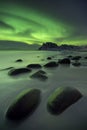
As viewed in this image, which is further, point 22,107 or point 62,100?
point 62,100

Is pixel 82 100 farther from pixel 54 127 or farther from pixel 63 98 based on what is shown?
pixel 54 127

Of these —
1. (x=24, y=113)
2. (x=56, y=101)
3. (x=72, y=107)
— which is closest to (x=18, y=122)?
(x=24, y=113)

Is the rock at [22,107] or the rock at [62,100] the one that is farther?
the rock at [62,100]

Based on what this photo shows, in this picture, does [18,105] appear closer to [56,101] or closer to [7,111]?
[7,111]

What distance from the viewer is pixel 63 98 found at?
6.50 m

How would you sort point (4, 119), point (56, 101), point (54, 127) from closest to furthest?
point (54, 127), point (4, 119), point (56, 101)

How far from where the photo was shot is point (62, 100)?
250 inches

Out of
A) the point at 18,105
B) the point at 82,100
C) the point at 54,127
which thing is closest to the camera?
the point at 54,127

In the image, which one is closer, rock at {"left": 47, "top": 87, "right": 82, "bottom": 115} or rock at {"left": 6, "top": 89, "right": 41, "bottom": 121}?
rock at {"left": 6, "top": 89, "right": 41, "bottom": 121}

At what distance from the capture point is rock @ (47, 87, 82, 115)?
19.8 ft

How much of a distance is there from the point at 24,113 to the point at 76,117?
1.71m

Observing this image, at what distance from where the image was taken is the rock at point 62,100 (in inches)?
238

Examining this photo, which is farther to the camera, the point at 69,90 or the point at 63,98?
the point at 69,90

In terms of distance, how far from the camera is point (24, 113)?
570 cm
